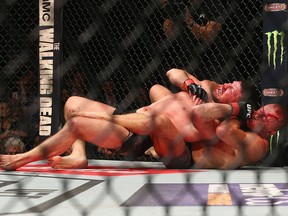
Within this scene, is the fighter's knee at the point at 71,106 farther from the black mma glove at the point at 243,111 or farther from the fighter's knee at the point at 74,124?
the black mma glove at the point at 243,111

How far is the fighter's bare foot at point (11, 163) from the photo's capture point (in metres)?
2.73

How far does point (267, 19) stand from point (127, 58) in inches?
42.0

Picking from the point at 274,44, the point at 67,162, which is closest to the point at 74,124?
the point at 67,162

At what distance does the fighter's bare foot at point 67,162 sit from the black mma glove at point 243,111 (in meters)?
0.72

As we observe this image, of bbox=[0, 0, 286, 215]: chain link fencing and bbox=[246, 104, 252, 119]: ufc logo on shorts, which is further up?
bbox=[0, 0, 286, 215]: chain link fencing

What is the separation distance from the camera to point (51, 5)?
3.64 m

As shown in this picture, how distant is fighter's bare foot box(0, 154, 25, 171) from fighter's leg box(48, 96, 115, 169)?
0.17m

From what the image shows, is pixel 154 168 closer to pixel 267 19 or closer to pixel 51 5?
pixel 267 19

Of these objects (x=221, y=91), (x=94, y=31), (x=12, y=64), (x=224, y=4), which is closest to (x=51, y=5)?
(x=94, y=31)

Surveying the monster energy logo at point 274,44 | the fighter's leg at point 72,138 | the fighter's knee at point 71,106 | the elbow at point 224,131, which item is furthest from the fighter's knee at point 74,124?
the monster energy logo at point 274,44

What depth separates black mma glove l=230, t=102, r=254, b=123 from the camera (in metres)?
2.79

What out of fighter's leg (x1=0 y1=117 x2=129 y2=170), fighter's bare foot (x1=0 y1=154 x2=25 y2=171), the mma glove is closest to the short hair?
the mma glove

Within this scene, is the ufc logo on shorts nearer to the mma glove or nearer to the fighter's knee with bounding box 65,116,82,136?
the mma glove

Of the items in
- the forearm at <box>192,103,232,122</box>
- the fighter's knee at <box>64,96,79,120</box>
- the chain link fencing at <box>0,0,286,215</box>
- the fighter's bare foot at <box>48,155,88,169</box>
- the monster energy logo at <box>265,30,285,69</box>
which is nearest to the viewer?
the forearm at <box>192,103,232,122</box>
